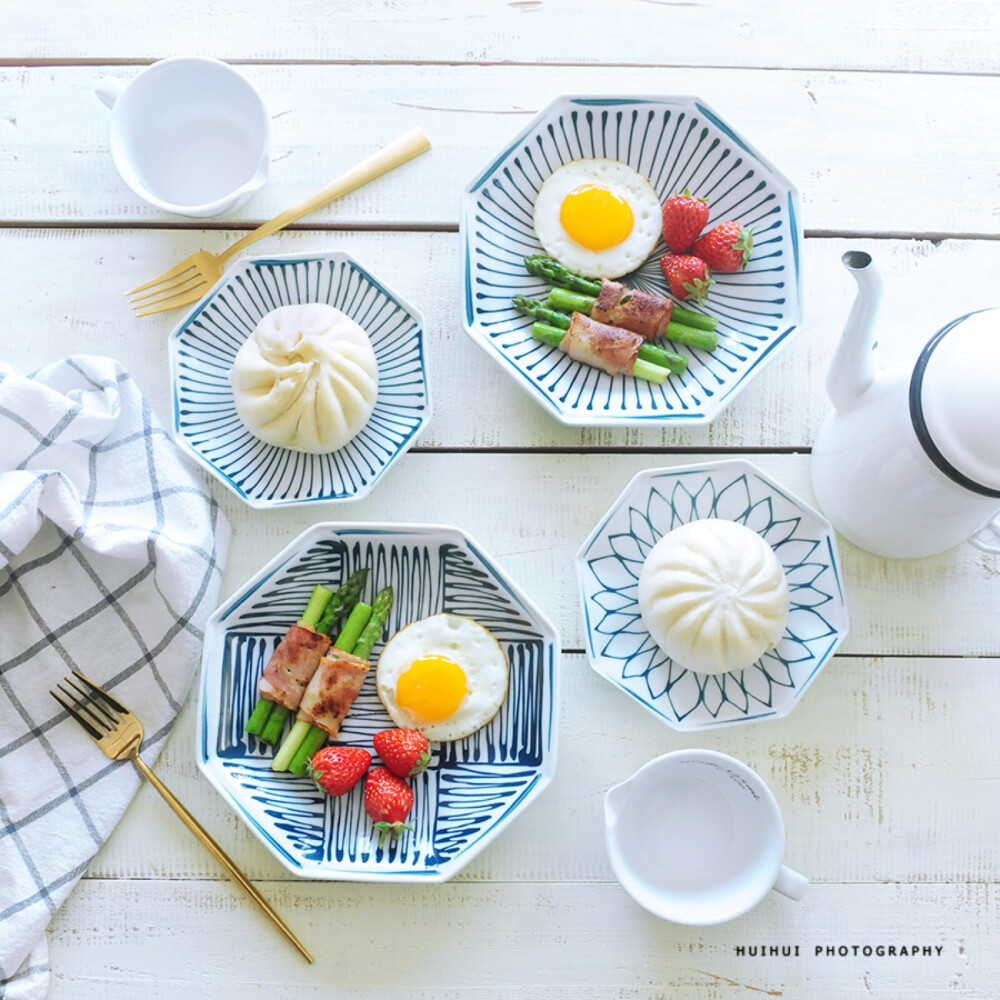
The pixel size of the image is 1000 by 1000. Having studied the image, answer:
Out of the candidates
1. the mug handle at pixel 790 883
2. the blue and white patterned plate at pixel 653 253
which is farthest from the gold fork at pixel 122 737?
the blue and white patterned plate at pixel 653 253

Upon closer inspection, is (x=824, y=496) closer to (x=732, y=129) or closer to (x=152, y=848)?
(x=732, y=129)

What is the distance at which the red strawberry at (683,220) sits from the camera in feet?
5.63

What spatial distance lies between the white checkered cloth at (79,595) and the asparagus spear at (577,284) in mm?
713

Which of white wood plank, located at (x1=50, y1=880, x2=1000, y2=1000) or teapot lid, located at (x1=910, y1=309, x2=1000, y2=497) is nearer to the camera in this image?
teapot lid, located at (x1=910, y1=309, x2=1000, y2=497)

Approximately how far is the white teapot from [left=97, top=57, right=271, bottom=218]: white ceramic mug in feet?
3.44

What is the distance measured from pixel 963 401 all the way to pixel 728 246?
1.81 feet

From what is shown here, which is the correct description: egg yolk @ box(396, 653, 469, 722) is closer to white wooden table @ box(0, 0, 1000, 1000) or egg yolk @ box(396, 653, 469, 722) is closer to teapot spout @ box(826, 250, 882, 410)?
white wooden table @ box(0, 0, 1000, 1000)

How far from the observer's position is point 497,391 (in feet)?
5.82

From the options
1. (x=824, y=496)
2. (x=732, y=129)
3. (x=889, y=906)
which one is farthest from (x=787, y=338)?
(x=889, y=906)

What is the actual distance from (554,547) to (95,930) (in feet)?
3.27

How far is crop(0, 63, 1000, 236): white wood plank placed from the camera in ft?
6.00

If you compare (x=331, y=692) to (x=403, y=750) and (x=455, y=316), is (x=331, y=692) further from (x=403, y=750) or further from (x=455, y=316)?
(x=455, y=316)

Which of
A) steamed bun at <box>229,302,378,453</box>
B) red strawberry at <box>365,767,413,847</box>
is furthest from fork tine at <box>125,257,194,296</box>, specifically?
red strawberry at <box>365,767,413,847</box>

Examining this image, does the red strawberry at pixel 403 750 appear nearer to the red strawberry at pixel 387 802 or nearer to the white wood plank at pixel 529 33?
the red strawberry at pixel 387 802
